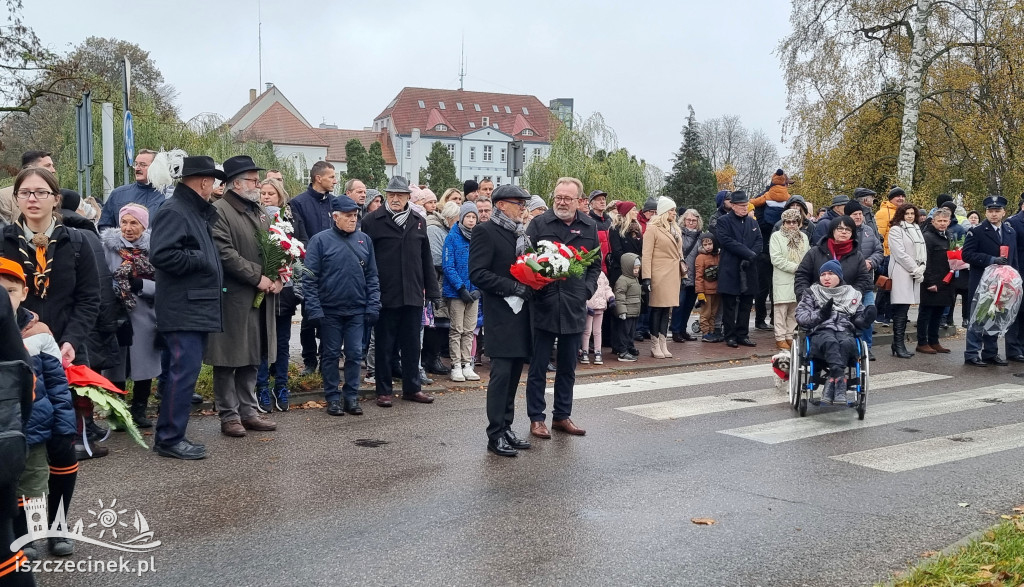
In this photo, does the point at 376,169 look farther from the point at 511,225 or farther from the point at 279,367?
the point at 511,225

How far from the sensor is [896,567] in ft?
17.0

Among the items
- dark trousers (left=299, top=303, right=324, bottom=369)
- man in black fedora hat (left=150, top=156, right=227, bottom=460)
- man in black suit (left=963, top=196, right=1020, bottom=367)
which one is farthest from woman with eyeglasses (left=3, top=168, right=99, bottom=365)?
man in black suit (left=963, top=196, right=1020, bottom=367)

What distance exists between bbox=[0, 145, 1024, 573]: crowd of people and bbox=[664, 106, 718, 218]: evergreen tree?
187 ft

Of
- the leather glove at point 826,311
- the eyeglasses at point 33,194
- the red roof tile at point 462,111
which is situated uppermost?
the red roof tile at point 462,111

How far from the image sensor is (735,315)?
14.8m

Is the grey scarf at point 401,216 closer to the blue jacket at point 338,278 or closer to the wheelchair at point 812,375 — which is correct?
the blue jacket at point 338,278

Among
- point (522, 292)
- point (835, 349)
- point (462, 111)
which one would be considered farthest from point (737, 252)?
point (462, 111)

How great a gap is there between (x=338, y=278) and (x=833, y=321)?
5.21 m

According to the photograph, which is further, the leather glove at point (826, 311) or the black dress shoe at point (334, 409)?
the leather glove at point (826, 311)

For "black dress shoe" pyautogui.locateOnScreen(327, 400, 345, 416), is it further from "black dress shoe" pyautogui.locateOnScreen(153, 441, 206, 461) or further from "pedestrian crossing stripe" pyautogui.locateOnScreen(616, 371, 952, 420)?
"pedestrian crossing stripe" pyautogui.locateOnScreen(616, 371, 952, 420)

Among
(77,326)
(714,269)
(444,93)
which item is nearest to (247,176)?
(77,326)

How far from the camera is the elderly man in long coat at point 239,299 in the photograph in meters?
7.94

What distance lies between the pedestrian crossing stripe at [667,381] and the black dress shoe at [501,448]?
9.10 feet

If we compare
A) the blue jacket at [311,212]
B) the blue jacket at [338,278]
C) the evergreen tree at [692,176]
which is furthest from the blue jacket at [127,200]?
the evergreen tree at [692,176]
